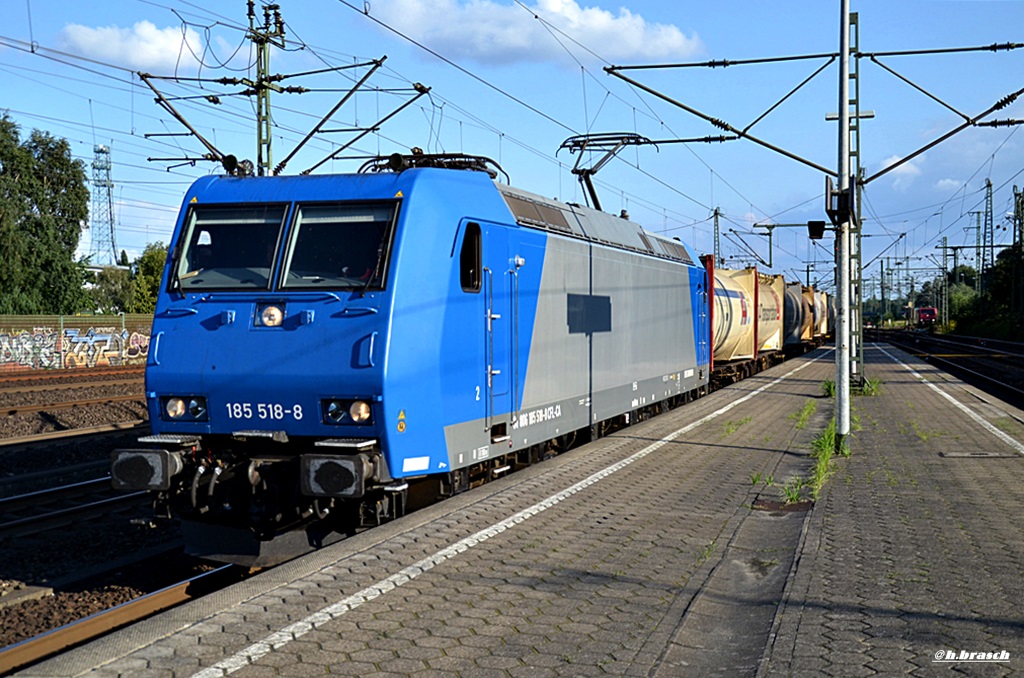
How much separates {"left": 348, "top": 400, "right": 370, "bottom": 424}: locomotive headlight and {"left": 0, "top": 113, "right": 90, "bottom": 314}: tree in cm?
4307

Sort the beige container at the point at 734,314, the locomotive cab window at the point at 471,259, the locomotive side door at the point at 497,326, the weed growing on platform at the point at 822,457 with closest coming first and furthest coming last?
1. the locomotive cab window at the point at 471,259
2. the locomotive side door at the point at 497,326
3. the weed growing on platform at the point at 822,457
4. the beige container at the point at 734,314

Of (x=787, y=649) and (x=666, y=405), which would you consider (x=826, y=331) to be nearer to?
(x=666, y=405)

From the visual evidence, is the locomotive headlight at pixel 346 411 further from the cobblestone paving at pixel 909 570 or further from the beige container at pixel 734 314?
the beige container at pixel 734 314

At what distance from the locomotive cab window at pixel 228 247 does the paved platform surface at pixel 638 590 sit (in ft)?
8.31

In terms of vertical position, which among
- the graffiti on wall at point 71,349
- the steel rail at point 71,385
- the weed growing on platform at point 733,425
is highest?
the graffiti on wall at point 71,349

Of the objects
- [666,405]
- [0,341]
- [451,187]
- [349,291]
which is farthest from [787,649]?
[0,341]

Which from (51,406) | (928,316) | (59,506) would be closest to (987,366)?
(51,406)

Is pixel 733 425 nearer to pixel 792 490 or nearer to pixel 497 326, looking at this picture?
pixel 792 490

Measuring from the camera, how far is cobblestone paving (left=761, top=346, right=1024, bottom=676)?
533cm

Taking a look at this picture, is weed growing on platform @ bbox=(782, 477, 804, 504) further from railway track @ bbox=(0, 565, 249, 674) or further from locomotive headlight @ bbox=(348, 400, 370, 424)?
railway track @ bbox=(0, 565, 249, 674)

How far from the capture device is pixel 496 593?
655cm

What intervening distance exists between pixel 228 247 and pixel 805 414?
13.4 metres

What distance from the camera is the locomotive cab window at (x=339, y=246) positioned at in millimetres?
8250

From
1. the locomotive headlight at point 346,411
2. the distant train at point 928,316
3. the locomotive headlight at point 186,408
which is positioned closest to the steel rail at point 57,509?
the locomotive headlight at point 186,408
